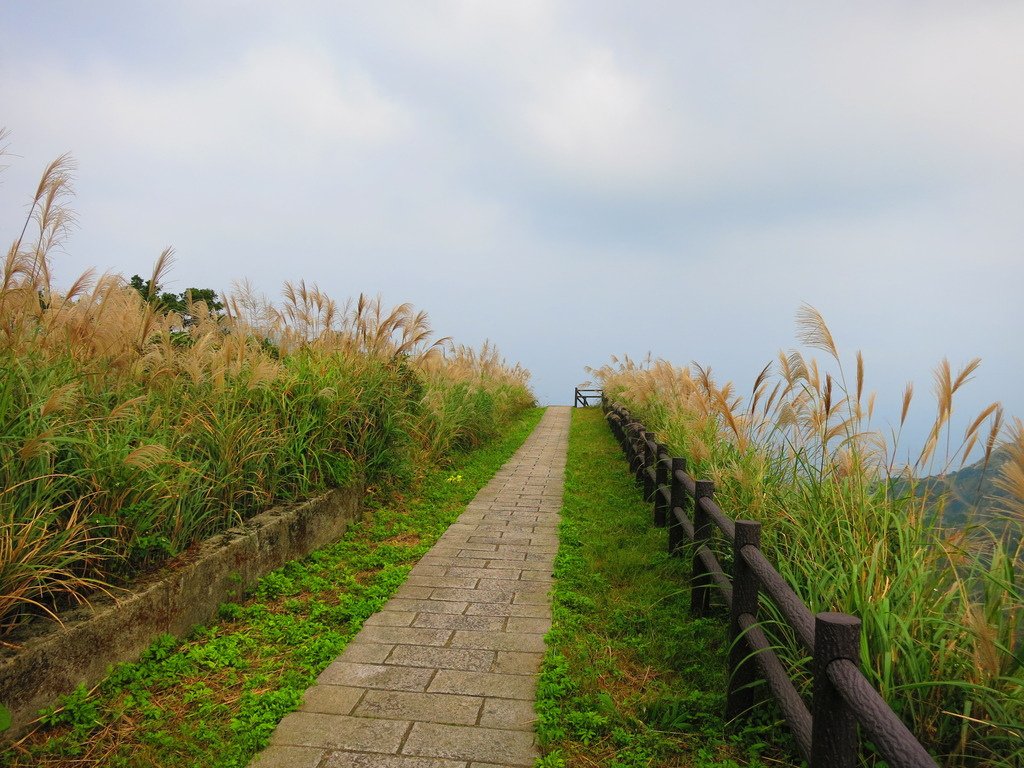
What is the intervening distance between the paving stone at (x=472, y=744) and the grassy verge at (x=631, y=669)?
0.10m

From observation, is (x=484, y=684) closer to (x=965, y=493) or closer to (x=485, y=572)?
(x=485, y=572)

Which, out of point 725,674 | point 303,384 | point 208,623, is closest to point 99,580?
point 208,623

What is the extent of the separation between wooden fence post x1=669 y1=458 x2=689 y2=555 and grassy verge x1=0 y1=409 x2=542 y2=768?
2.11m

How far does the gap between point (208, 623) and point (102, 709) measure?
98cm

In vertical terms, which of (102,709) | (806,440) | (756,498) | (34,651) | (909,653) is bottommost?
(102,709)

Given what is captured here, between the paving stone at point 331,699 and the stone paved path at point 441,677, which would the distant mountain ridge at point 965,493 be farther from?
the paving stone at point 331,699

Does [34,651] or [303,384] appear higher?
[303,384]

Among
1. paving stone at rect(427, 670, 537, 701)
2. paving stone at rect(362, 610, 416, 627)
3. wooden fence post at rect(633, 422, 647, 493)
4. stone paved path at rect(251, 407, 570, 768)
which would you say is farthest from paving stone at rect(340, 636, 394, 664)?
wooden fence post at rect(633, 422, 647, 493)

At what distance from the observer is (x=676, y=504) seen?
16.9ft

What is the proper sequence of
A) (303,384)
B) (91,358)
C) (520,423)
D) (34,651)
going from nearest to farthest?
(34,651) < (91,358) < (303,384) < (520,423)

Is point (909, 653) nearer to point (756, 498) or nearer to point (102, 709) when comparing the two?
point (756, 498)

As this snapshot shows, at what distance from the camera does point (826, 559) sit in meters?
3.28

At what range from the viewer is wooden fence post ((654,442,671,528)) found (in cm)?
600

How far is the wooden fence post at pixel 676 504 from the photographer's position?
5.05 m
